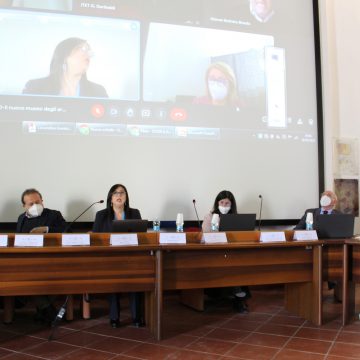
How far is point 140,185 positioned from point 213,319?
138cm

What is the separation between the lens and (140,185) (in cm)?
381

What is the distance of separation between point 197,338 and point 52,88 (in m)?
2.41

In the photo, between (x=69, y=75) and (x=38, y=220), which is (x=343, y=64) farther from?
(x=38, y=220)

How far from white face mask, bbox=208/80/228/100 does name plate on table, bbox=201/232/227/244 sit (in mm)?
1757

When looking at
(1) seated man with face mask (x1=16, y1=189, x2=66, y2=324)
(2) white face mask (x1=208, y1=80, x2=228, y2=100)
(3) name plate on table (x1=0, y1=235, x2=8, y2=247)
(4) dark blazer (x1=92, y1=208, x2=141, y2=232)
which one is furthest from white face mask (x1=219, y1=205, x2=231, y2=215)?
(3) name plate on table (x1=0, y1=235, x2=8, y2=247)

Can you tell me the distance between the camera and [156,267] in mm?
A: 2578

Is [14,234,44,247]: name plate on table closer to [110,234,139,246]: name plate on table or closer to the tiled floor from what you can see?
[110,234,139,246]: name plate on table

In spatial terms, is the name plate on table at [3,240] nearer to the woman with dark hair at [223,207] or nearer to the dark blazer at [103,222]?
the dark blazer at [103,222]

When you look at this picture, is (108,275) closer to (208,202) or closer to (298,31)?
(208,202)

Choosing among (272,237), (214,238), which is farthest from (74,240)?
(272,237)

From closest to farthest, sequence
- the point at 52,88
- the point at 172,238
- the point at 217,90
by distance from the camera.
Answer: the point at 172,238, the point at 52,88, the point at 217,90

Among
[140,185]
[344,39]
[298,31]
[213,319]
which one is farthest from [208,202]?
[344,39]

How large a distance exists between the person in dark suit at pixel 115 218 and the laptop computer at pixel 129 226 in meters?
0.51

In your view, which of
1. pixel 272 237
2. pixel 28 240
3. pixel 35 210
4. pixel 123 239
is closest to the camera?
pixel 28 240
